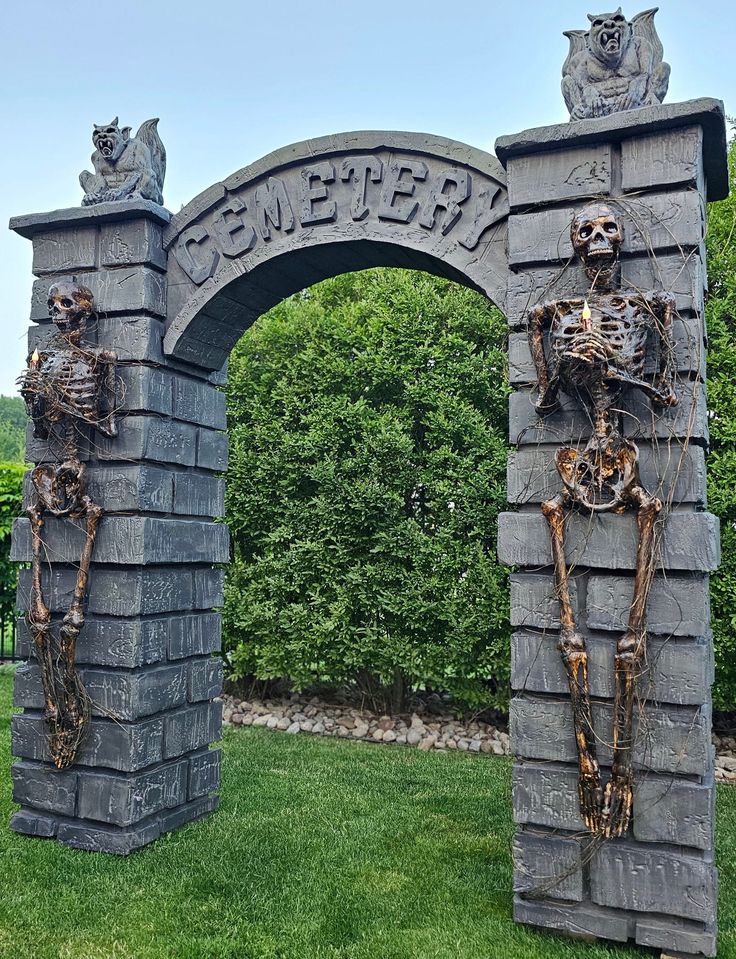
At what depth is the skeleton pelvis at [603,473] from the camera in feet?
11.3

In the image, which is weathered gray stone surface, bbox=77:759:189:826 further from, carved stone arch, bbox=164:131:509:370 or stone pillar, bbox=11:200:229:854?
carved stone arch, bbox=164:131:509:370

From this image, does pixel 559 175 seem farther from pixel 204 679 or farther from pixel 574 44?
pixel 204 679

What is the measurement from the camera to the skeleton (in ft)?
11.0

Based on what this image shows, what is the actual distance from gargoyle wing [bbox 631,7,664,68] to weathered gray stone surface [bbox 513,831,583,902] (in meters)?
3.60

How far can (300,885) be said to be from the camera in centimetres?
388

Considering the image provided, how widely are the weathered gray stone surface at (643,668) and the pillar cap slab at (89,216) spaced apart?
312cm

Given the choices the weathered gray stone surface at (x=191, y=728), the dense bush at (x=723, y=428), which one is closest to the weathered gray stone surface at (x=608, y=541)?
the weathered gray stone surface at (x=191, y=728)

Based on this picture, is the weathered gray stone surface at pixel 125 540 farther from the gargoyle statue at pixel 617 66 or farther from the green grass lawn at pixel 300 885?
the gargoyle statue at pixel 617 66

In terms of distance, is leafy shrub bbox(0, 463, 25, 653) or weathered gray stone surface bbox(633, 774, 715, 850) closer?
weathered gray stone surface bbox(633, 774, 715, 850)

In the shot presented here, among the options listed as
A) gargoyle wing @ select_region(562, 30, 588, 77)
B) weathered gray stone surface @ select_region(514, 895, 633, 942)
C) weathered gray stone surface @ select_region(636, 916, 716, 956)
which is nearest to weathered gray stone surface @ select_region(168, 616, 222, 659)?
weathered gray stone surface @ select_region(514, 895, 633, 942)

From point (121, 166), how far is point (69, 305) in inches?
35.8

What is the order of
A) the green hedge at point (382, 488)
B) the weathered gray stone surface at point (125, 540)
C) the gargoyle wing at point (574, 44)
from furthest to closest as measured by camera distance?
the green hedge at point (382, 488) → the weathered gray stone surface at point (125, 540) → the gargoyle wing at point (574, 44)

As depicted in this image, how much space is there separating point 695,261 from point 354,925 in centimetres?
330

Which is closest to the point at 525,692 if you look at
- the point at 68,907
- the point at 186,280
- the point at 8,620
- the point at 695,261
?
the point at 695,261
